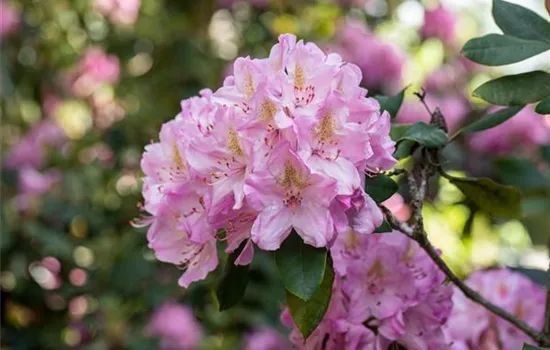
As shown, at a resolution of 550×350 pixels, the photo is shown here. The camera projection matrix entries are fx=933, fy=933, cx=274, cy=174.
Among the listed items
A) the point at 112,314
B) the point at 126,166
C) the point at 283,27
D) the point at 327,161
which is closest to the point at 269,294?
the point at 112,314

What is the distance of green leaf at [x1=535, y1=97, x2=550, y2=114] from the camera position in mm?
840

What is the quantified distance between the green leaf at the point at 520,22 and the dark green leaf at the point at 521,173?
1.95 feet

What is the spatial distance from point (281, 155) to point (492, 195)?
31 centimetres

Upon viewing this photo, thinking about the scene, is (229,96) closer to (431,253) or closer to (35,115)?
(431,253)

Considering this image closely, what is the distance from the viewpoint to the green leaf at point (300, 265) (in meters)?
0.75

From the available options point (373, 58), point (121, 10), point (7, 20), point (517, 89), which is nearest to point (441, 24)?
point (373, 58)

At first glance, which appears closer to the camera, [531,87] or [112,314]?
[531,87]

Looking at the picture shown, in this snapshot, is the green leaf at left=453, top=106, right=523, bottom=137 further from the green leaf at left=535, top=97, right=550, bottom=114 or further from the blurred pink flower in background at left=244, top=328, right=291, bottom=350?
the blurred pink flower in background at left=244, top=328, right=291, bottom=350

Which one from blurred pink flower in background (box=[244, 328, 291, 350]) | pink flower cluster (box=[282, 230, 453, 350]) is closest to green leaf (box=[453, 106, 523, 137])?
pink flower cluster (box=[282, 230, 453, 350])

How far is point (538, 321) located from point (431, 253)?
0.28 m

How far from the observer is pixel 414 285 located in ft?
2.94

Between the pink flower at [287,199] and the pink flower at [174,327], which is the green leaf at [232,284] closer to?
the pink flower at [287,199]

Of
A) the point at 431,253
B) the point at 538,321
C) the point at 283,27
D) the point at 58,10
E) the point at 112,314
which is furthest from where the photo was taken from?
the point at 58,10

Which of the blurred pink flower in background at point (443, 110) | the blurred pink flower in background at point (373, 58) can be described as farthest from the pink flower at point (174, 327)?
the blurred pink flower in background at point (373, 58)
